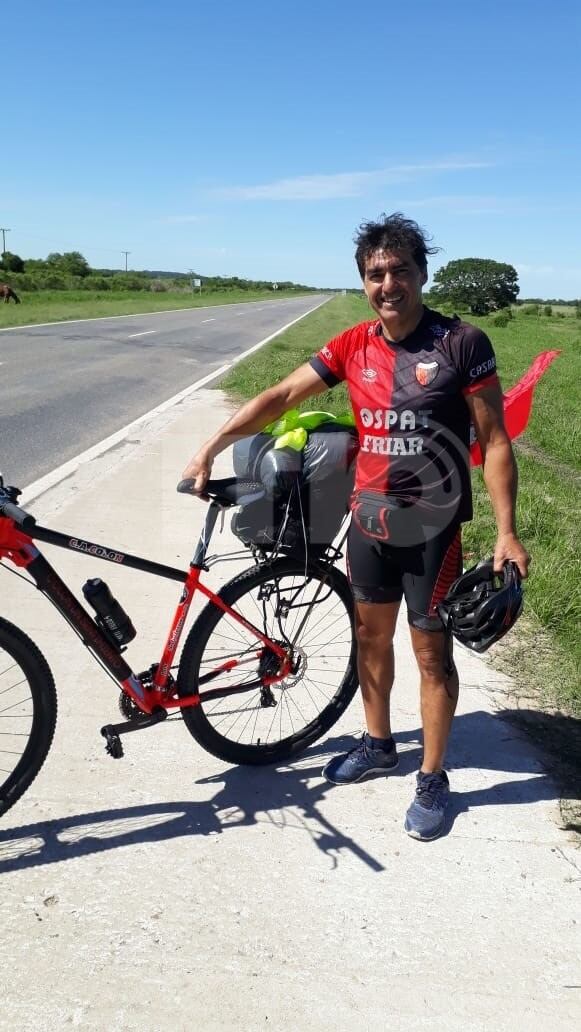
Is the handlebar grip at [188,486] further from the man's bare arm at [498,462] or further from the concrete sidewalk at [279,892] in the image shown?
the concrete sidewalk at [279,892]

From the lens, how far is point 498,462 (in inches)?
104

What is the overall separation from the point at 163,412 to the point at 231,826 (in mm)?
8593

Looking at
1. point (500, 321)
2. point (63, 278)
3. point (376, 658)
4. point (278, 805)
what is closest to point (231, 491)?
point (376, 658)

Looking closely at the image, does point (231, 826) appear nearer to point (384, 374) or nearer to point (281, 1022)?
point (281, 1022)

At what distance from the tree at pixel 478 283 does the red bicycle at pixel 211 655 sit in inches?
3638

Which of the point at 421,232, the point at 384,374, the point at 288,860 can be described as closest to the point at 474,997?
the point at 288,860

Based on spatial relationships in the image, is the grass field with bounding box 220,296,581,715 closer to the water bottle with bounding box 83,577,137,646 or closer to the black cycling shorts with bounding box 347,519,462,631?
the black cycling shorts with bounding box 347,519,462,631

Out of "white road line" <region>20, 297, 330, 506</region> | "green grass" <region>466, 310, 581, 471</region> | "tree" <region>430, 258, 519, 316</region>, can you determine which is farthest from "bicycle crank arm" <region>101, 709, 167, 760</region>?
"tree" <region>430, 258, 519, 316</region>

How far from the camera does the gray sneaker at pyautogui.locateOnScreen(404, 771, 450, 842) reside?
2.80m

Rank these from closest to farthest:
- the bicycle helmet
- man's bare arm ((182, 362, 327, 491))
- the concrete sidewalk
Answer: the concrete sidewalk
the bicycle helmet
man's bare arm ((182, 362, 327, 491))

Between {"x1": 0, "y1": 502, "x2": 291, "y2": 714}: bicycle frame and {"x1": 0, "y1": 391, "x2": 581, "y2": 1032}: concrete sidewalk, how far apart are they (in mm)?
338

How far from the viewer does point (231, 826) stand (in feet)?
9.21

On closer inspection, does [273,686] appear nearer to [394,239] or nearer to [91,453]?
[394,239]

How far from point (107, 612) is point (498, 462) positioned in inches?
53.9
